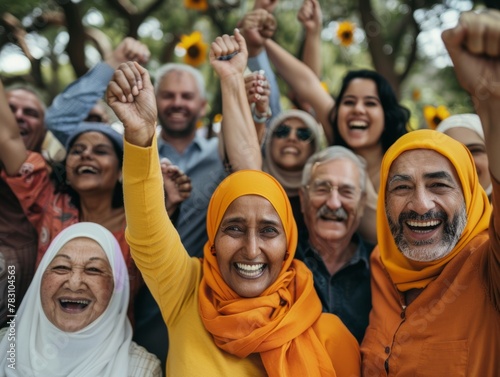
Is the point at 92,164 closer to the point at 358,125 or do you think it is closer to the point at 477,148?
the point at 358,125

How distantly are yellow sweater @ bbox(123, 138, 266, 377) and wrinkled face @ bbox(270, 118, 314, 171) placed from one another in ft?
4.22

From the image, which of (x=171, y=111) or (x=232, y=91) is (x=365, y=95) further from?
(x=171, y=111)

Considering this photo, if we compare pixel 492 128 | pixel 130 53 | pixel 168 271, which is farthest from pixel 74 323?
pixel 492 128

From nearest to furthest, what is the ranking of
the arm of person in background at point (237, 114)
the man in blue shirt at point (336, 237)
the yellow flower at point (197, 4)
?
the man in blue shirt at point (336, 237) < the arm of person in background at point (237, 114) < the yellow flower at point (197, 4)

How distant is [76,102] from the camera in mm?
3811

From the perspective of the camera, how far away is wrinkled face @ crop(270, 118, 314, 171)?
3670mm

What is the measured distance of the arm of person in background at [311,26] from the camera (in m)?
4.16

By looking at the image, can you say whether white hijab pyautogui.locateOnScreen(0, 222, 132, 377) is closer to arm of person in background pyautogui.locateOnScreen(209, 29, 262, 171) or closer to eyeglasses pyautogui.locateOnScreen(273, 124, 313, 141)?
arm of person in background pyautogui.locateOnScreen(209, 29, 262, 171)

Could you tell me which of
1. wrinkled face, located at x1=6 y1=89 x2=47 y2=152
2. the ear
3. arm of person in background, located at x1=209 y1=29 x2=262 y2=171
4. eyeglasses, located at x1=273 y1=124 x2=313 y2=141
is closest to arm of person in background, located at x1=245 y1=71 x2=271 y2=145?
arm of person in background, located at x1=209 y1=29 x2=262 y2=171

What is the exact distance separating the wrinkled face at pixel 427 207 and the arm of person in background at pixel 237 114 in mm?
913

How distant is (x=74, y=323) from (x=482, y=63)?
2.08 meters

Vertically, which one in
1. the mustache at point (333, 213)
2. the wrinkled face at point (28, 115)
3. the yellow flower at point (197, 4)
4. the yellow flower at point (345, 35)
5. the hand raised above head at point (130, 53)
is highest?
the yellow flower at point (197, 4)

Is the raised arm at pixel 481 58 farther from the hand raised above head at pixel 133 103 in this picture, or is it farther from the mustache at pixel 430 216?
the hand raised above head at pixel 133 103

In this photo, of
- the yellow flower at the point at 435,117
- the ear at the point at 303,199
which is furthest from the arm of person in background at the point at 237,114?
the yellow flower at the point at 435,117
